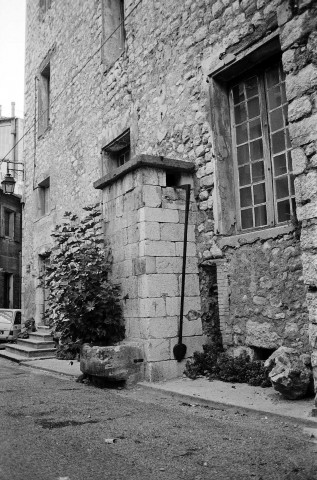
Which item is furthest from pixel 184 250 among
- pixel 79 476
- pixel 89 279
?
pixel 79 476

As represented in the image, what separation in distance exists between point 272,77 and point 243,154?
0.98 metres

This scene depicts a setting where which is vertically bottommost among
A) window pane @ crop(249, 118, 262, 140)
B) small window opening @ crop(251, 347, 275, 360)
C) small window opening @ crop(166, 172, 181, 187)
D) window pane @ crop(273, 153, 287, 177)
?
small window opening @ crop(251, 347, 275, 360)

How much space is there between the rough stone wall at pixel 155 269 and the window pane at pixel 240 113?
1.19 metres

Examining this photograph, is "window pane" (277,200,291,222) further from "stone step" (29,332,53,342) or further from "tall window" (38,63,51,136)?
"tall window" (38,63,51,136)

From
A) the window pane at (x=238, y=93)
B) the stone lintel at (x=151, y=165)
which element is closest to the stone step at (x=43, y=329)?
the stone lintel at (x=151, y=165)

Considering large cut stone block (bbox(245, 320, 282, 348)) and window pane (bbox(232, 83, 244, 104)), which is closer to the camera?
large cut stone block (bbox(245, 320, 282, 348))

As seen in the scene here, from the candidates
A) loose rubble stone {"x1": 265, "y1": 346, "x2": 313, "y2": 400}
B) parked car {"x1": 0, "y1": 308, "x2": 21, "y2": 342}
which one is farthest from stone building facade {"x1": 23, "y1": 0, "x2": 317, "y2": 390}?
parked car {"x1": 0, "y1": 308, "x2": 21, "y2": 342}

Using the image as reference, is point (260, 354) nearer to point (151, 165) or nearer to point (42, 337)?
point (151, 165)

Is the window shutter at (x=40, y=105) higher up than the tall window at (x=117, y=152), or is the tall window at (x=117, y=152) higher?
the window shutter at (x=40, y=105)

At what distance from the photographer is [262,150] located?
5531 mm

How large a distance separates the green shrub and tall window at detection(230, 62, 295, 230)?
1601 millimetres

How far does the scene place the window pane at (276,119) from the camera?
5.31m

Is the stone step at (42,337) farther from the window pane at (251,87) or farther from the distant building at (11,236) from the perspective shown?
the distant building at (11,236)

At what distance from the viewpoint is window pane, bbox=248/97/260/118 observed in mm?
5621
